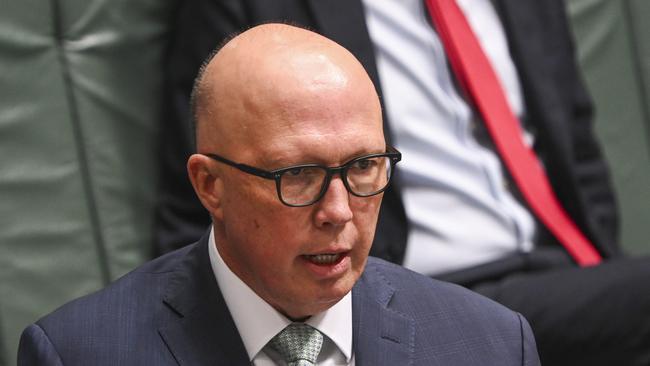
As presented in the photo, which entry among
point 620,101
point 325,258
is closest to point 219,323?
point 325,258

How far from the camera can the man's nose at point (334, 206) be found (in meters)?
1.12

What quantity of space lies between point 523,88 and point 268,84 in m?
1.01

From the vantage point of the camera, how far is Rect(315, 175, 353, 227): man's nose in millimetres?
1116

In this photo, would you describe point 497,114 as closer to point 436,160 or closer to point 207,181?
point 436,160

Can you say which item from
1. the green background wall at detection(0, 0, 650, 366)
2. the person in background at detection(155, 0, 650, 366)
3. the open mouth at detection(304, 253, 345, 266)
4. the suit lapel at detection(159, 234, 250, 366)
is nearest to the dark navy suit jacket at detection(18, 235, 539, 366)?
the suit lapel at detection(159, 234, 250, 366)

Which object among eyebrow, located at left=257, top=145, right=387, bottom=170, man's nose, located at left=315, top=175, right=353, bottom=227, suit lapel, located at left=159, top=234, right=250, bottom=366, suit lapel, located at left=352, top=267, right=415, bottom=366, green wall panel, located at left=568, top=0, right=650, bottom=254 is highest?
eyebrow, located at left=257, top=145, right=387, bottom=170

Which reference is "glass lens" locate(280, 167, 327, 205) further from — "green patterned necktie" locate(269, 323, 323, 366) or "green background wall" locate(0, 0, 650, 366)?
"green background wall" locate(0, 0, 650, 366)

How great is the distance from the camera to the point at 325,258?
3.77 feet

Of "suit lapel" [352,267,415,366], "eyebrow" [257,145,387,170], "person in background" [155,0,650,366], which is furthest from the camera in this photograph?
"person in background" [155,0,650,366]

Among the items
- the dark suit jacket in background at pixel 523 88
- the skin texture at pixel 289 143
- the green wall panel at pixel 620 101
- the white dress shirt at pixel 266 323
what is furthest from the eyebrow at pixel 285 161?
the green wall panel at pixel 620 101

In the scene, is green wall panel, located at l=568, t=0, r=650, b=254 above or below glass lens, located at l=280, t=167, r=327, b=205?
below

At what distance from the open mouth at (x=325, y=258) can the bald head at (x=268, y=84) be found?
0.13m

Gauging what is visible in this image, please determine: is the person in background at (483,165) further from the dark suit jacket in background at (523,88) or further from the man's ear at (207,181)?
the man's ear at (207,181)

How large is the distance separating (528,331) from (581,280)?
515 millimetres
